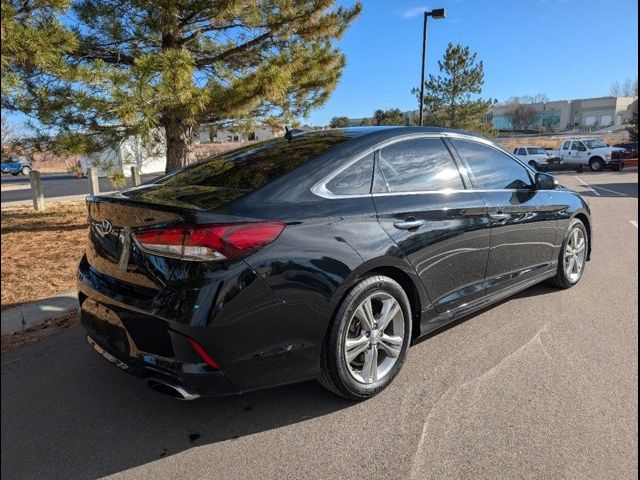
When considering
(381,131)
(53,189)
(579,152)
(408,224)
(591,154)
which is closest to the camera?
(408,224)

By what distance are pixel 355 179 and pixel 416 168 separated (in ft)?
2.03

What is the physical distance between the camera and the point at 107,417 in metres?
2.66

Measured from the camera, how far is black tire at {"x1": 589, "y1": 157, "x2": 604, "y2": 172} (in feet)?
85.5

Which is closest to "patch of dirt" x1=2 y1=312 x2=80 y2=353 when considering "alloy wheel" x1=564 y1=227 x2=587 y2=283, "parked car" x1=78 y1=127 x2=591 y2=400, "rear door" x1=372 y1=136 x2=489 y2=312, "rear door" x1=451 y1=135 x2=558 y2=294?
"parked car" x1=78 y1=127 x2=591 y2=400

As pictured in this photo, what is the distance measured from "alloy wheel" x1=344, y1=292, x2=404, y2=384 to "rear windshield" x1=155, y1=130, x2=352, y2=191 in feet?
3.13

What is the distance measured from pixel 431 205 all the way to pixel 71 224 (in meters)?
8.10

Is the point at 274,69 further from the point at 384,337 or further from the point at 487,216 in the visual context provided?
the point at 384,337

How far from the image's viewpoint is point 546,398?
9.30 feet

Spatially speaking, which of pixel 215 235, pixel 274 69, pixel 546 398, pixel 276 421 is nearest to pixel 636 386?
pixel 546 398

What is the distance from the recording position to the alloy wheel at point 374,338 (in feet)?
9.13

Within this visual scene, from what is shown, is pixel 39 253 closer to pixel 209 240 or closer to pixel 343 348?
pixel 209 240

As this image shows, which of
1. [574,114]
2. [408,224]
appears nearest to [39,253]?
[408,224]

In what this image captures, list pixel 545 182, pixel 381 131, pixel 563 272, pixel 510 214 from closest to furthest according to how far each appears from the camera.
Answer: pixel 381 131
pixel 510 214
pixel 545 182
pixel 563 272

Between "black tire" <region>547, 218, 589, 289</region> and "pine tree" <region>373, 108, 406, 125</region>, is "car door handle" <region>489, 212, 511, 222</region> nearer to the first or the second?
"black tire" <region>547, 218, 589, 289</region>
